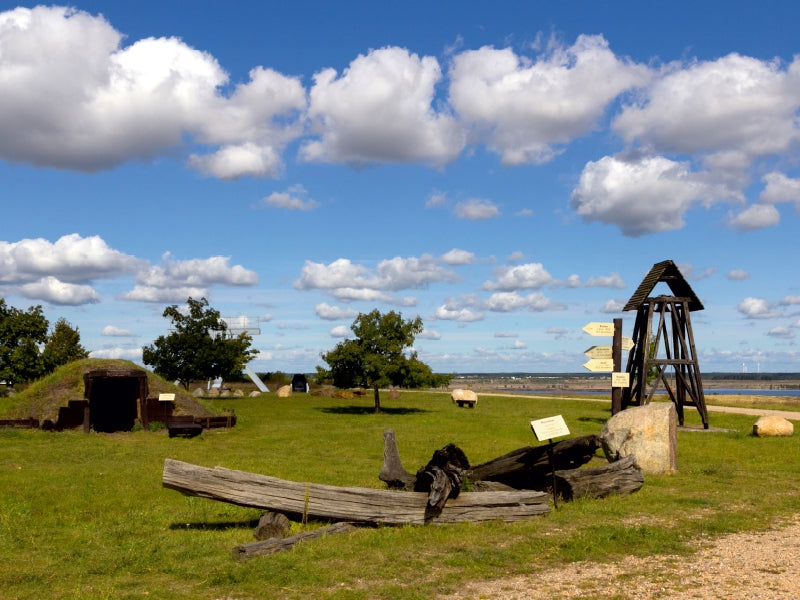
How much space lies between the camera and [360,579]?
320 inches

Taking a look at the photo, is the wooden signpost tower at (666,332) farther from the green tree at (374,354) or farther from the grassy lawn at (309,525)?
the green tree at (374,354)

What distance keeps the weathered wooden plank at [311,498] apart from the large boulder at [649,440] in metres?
6.40

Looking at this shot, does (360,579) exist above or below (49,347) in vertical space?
below

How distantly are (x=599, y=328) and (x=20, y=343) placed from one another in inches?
1658

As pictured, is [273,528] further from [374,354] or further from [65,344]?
[65,344]

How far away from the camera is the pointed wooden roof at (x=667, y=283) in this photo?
25.1 m

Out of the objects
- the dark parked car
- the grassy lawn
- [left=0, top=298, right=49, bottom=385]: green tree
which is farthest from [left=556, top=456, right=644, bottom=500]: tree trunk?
the dark parked car

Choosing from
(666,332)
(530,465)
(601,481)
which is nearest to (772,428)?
(666,332)

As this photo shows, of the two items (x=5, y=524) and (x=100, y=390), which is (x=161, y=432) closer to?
(x=100, y=390)

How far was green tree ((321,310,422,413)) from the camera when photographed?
38.4 meters

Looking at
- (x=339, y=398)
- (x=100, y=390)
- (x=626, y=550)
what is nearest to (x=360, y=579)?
(x=626, y=550)

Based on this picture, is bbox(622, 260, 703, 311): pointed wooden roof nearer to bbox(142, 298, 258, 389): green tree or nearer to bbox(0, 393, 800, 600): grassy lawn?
bbox(0, 393, 800, 600): grassy lawn

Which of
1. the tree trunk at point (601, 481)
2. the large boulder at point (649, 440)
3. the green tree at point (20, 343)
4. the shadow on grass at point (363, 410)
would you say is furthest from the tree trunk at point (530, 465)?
the green tree at point (20, 343)

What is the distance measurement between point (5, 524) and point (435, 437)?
15625 millimetres
